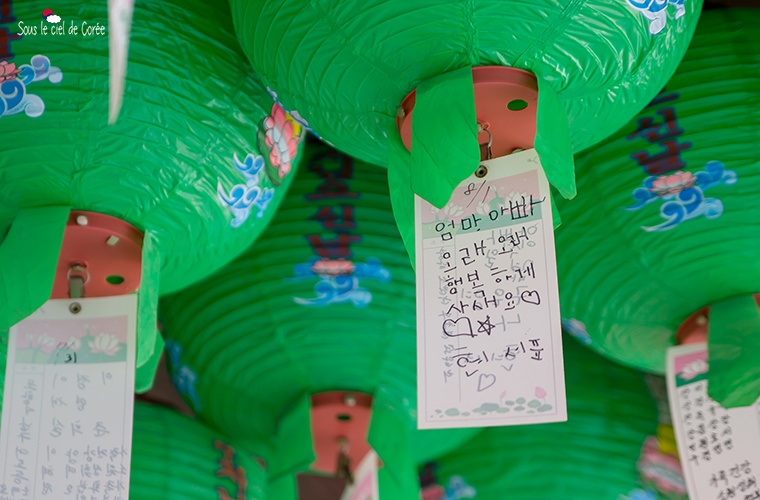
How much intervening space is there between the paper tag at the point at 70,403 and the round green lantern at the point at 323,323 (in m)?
0.35

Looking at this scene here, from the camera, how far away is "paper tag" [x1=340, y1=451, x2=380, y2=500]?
1932 millimetres

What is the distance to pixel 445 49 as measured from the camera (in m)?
1.34

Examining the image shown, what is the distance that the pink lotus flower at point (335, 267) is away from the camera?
1864 millimetres

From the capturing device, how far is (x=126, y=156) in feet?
4.95

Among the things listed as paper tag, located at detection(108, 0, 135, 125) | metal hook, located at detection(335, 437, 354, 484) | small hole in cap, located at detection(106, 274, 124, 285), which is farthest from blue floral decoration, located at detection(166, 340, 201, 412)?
paper tag, located at detection(108, 0, 135, 125)

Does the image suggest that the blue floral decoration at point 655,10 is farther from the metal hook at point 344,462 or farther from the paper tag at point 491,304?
the metal hook at point 344,462

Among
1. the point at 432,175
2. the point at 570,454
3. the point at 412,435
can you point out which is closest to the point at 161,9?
the point at 432,175

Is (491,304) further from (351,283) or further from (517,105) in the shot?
(351,283)

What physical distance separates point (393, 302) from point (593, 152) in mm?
399

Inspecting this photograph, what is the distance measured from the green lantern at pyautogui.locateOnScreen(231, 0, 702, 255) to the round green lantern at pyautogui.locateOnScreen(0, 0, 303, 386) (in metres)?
0.12

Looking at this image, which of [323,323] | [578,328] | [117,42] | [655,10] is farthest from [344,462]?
[117,42]

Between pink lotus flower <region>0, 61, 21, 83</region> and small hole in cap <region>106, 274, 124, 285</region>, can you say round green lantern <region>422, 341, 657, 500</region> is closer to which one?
small hole in cap <region>106, 274, 124, 285</region>

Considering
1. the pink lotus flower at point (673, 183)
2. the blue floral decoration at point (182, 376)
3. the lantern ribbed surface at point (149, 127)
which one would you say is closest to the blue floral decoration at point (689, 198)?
the pink lotus flower at point (673, 183)

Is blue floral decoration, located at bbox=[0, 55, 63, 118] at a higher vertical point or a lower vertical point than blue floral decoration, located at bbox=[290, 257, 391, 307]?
higher
